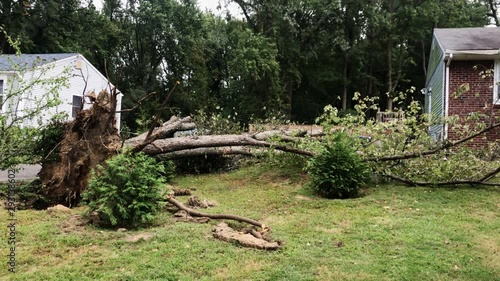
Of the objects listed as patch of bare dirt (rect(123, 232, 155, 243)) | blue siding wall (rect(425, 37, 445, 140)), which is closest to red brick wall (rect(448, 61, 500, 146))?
blue siding wall (rect(425, 37, 445, 140))

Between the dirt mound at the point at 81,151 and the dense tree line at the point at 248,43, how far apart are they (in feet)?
59.4

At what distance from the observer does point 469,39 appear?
40.0 feet

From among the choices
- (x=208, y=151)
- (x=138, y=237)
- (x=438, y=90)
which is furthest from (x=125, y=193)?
(x=438, y=90)

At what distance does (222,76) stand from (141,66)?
6.27 m

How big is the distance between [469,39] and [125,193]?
37.7 feet

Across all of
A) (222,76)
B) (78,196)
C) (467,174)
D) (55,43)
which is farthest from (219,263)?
(222,76)

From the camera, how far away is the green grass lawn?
11.8ft

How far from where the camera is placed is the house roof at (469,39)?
11.2 meters

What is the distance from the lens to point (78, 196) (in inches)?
260

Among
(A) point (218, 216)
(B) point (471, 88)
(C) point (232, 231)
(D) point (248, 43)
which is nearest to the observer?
(C) point (232, 231)

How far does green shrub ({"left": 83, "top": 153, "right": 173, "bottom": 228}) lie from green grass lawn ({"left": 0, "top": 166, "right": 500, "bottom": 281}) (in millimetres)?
211

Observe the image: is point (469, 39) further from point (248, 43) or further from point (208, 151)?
point (248, 43)

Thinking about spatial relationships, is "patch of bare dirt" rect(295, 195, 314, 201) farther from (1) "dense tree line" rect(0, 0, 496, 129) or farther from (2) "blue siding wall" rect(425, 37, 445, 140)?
(1) "dense tree line" rect(0, 0, 496, 129)

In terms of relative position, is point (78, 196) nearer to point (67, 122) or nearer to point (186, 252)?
point (67, 122)
